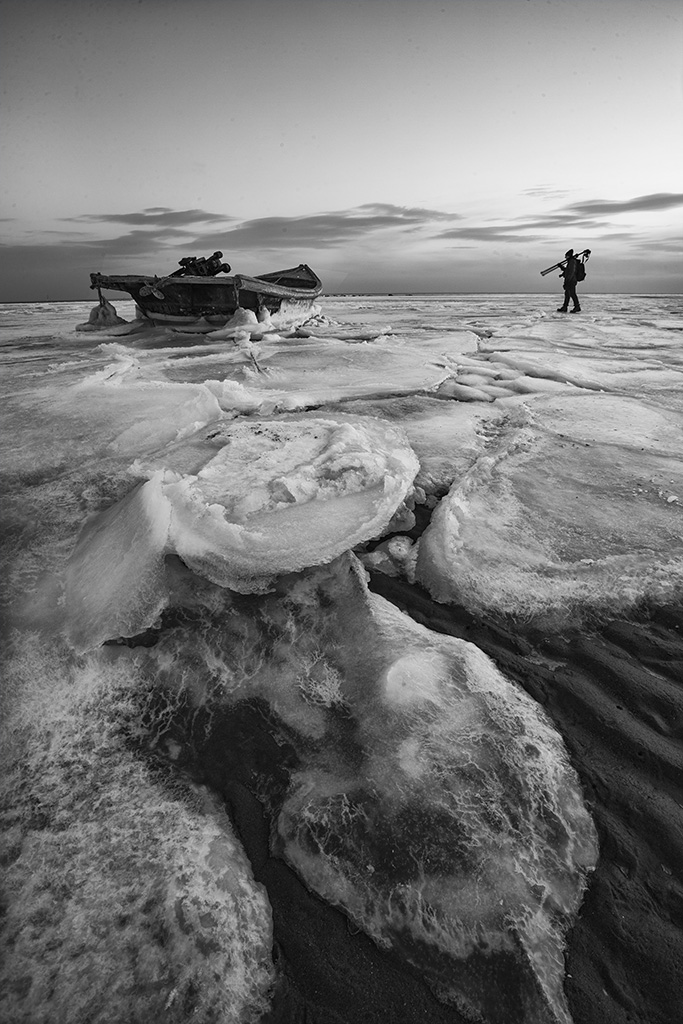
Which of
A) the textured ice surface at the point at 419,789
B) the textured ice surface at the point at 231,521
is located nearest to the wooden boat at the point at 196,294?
the textured ice surface at the point at 231,521

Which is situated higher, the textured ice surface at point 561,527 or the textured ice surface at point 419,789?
the textured ice surface at point 561,527

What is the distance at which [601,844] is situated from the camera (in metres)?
1.27

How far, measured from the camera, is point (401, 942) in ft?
3.65

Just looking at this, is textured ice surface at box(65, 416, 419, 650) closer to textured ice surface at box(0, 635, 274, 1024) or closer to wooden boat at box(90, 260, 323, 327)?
textured ice surface at box(0, 635, 274, 1024)

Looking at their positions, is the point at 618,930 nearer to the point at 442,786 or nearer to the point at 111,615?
the point at 442,786

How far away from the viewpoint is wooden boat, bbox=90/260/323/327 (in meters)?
10.0

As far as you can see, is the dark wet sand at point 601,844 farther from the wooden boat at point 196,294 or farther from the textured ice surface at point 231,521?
the wooden boat at point 196,294

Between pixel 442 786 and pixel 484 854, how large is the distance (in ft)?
0.59

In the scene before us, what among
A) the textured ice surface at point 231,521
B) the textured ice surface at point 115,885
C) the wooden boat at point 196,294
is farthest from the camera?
the wooden boat at point 196,294

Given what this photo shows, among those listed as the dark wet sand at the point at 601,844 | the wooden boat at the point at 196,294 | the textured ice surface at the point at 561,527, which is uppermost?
the wooden boat at the point at 196,294

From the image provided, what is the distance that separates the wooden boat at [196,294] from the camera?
10.0m

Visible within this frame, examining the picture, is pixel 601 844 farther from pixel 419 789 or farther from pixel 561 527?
pixel 561 527

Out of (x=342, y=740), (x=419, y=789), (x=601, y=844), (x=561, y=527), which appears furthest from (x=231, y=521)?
(x=601, y=844)

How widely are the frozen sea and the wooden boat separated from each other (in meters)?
8.06
